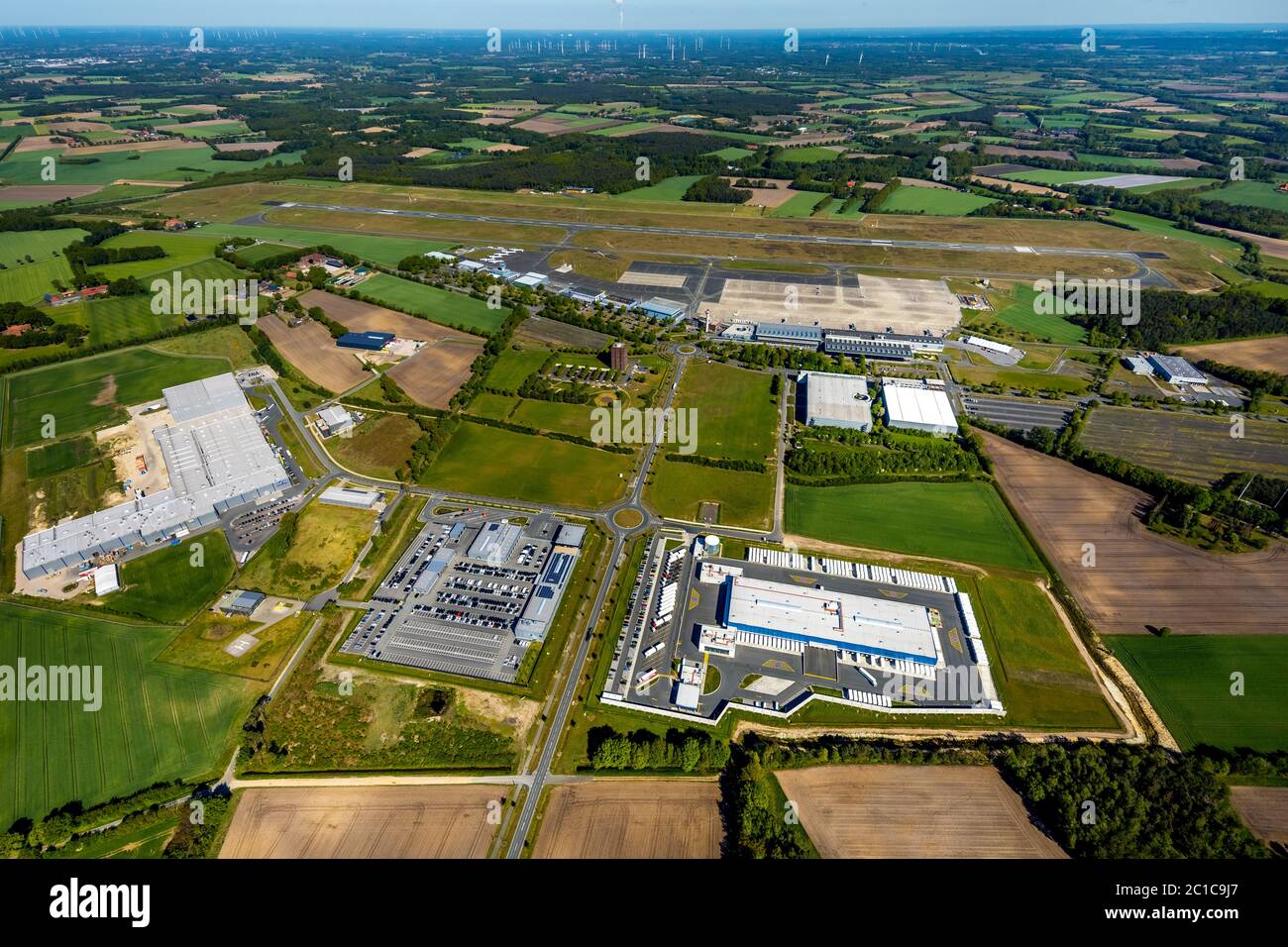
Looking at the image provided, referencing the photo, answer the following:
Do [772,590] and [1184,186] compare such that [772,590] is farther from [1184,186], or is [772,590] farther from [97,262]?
[1184,186]

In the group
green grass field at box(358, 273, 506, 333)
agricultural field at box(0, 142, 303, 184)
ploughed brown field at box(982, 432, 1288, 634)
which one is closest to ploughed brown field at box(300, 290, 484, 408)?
green grass field at box(358, 273, 506, 333)

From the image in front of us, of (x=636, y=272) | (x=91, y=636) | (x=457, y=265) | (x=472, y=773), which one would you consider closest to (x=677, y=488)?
(x=472, y=773)

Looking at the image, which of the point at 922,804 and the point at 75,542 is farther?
the point at 75,542

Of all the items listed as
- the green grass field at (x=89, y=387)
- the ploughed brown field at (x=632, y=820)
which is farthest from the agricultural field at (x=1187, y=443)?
the green grass field at (x=89, y=387)

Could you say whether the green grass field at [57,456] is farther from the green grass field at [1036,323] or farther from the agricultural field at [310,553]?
the green grass field at [1036,323]

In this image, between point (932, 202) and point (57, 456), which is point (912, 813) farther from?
point (932, 202)
